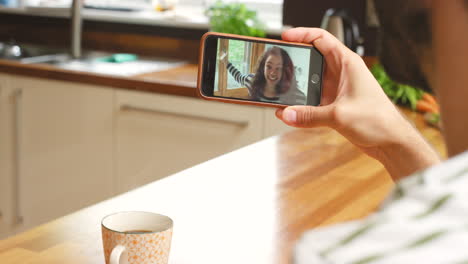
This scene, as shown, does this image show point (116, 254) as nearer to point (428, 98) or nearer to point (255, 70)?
point (255, 70)

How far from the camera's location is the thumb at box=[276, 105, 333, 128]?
3.30 ft

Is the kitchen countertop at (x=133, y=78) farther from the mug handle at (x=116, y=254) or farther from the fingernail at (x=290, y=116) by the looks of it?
the mug handle at (x=116, y=254)

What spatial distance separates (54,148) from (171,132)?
1.78 feet

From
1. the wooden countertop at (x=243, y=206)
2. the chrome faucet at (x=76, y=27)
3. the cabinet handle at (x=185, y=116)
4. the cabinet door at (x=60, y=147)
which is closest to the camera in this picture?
the wooden countertop at (x=243, y=206)

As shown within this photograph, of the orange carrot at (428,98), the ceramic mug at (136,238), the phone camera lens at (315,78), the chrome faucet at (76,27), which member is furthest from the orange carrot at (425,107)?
the chrome faucet at (76,27)

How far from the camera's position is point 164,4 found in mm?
3393

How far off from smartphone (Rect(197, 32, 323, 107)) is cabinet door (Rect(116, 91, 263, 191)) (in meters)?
1.24

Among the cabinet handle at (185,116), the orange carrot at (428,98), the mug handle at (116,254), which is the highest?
the mug handle at (116,254)

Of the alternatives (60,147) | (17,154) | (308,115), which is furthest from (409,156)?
(17,154)

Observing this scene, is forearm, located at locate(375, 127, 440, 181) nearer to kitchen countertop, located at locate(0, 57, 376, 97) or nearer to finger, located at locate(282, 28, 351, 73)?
finger, located at locate(282, 28, 351, 73)

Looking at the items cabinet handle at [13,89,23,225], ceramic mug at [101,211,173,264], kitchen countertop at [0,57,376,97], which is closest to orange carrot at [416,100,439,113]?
kitchen countertop at [0,57,376,97]

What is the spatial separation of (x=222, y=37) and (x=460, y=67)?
2.25 ft

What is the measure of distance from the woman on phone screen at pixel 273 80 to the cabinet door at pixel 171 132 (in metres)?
1.24

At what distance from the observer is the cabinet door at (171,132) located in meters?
2.42
